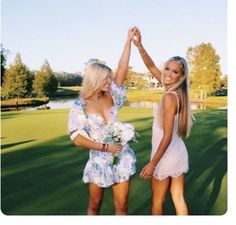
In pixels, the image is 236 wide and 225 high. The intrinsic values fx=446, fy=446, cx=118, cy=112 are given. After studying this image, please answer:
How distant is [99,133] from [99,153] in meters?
0.12

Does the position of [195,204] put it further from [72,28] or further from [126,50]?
[72,28]

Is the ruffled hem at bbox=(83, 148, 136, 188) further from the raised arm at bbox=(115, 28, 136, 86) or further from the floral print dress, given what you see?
the raised arm at bbox=(115, 28, 136, 86)

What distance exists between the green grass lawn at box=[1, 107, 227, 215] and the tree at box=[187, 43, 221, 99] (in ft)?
2.66

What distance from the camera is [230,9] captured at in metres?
3.47

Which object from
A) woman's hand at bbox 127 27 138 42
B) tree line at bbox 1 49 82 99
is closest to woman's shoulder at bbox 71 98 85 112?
woman's hand at bbox 127 27 138 42

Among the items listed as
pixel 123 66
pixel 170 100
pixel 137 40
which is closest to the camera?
pixel 170 100

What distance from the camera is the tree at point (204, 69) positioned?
3939 mm

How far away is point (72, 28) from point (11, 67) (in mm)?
736

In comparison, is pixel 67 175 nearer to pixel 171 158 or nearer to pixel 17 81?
→ pixel 17 81

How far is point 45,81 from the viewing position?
14.9 feet

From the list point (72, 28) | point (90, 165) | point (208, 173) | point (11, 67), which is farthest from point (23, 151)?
point (90, 165)

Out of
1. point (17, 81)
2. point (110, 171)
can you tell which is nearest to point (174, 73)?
point (110, 171)

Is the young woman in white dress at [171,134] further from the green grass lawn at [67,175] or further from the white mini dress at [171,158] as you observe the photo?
the green grass lawn at [67,175]

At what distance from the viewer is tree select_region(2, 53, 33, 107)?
427 centimetres
